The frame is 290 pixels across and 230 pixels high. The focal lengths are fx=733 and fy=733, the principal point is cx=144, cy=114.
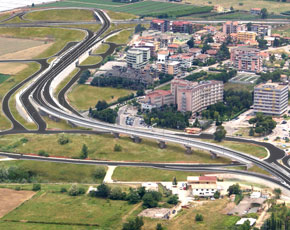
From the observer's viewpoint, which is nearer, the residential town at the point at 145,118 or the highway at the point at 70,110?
the residential town at the point at 145,118

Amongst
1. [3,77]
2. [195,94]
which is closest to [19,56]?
[3,77]

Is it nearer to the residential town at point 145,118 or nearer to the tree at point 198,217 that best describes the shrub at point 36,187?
the residential town at point 145,118

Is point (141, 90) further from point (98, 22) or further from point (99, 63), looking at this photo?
point (98, 22)

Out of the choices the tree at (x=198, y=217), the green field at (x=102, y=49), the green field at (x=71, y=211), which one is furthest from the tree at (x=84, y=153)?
the green field at (x=102, y=49)

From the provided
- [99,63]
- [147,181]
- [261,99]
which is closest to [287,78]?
[261,99]

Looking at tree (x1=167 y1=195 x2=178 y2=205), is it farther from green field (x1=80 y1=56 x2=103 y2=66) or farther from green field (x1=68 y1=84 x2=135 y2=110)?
green field (x1=80 y1=56 x2=103 y2=66)

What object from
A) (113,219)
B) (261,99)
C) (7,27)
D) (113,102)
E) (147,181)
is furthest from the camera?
(7,27)

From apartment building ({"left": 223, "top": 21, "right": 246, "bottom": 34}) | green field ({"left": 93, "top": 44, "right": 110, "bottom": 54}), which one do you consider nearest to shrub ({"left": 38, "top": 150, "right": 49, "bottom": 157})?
green field ({"left": 93, "top": 44, "right": 110, "bottom": 54})
